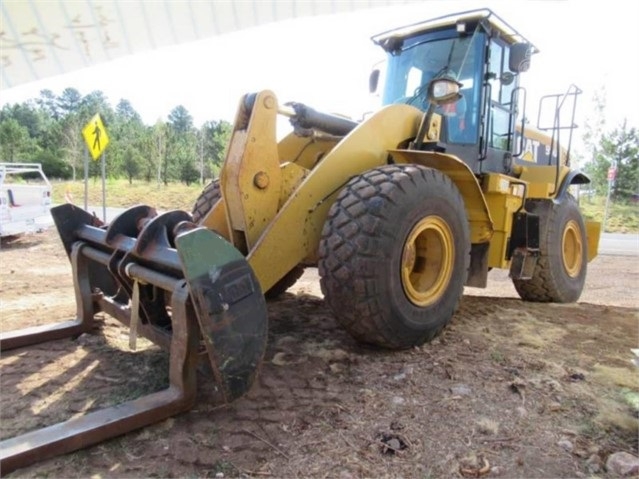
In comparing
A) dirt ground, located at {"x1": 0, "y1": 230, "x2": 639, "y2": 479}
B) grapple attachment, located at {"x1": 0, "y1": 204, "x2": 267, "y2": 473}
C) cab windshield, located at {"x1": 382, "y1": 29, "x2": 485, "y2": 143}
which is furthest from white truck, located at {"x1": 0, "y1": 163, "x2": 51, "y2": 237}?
cab windshield, located at {"x1": 382, "y1": 29, "x2": 485, "y2": 143}

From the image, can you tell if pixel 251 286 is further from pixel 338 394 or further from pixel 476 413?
pixel 476 413

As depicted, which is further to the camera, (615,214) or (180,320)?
(615,214)

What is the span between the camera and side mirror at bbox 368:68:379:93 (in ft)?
15.8

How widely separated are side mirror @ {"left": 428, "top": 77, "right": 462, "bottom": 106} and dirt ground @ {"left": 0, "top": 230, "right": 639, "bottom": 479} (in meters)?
1.64

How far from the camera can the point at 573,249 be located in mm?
5512

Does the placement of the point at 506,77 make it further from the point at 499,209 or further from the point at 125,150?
the point at 125,150

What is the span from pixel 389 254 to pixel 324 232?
394 millimetres

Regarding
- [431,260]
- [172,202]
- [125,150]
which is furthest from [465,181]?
[125,150]

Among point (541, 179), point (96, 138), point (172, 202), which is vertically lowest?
point (172, 202)

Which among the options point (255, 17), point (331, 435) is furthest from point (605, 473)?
point (255, 17)

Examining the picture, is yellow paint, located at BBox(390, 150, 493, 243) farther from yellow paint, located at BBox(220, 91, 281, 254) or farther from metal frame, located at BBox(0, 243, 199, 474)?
metal frame, located at BBox(0, 243, 199, 474)

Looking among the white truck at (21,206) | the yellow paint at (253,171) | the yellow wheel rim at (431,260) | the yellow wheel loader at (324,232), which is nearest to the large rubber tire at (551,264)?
the yellow wheel loader at (324,232)

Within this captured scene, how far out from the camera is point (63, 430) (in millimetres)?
2012

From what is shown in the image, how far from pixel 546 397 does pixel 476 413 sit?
46cm
